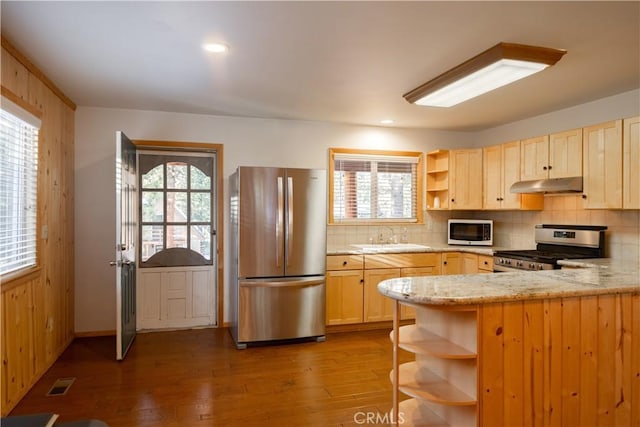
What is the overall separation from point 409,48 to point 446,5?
1.87 feet

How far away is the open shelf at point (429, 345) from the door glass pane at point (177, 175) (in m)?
3.23

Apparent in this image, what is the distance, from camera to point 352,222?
5047mm

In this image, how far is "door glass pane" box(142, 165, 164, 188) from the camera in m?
→ 4.48

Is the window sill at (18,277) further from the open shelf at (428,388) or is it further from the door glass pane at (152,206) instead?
the open shelf at (428,388)

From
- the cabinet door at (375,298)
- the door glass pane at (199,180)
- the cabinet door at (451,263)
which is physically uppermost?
the door glass pane at (199,180)

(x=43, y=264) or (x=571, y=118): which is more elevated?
(x=571, y=118)

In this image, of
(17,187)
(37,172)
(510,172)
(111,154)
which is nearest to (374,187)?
(510,172)

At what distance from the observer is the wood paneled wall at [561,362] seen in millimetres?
2004

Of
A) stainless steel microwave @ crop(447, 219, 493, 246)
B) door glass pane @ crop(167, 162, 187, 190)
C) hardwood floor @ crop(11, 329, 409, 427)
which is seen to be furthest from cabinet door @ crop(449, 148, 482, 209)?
door glass pane @ crop(167, 162, 187, 190)

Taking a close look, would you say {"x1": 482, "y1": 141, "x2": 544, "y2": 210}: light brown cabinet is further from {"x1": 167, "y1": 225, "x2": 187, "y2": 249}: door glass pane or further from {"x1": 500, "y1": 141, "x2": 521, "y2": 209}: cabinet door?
{"x1": 167, "y1": 225, "x2": 187, "y2": 249}: door glass pane

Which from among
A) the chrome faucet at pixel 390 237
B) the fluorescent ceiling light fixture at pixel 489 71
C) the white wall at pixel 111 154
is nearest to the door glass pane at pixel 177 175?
the white wall at pixel 111 154

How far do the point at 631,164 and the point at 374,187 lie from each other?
2.69 meters

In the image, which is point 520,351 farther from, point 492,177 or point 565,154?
point 492,177

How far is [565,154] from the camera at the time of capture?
12.4 feet
